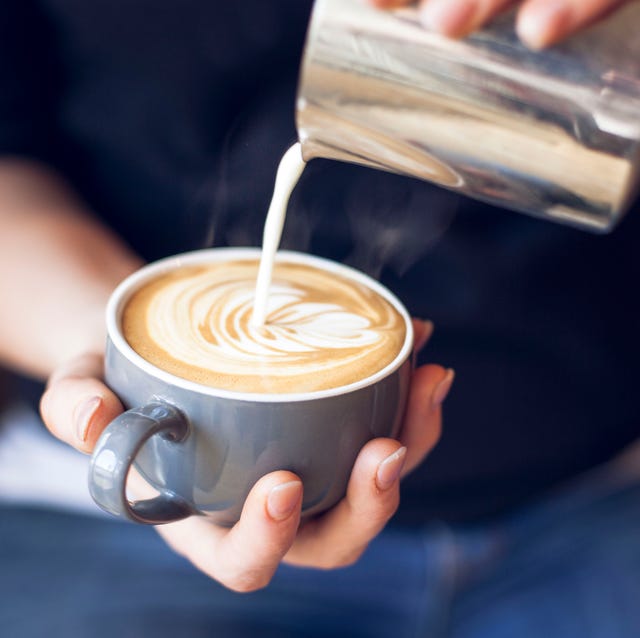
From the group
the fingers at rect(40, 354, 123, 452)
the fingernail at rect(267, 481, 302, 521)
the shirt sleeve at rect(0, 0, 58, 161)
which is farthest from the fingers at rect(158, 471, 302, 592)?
the shirt sleeve at rect(0, 0, 58, 161)

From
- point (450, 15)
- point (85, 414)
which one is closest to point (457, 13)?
point (450, 15)

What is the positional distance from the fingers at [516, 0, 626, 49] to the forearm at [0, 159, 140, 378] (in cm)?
60

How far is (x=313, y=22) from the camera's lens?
0.51m

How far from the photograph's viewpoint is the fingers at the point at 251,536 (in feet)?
2.02

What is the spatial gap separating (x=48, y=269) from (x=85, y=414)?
1.51 ft

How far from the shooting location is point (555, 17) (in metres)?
0.49

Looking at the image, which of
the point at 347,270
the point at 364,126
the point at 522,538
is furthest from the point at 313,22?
the point at 522,538

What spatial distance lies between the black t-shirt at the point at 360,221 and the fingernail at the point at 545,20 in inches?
20.9

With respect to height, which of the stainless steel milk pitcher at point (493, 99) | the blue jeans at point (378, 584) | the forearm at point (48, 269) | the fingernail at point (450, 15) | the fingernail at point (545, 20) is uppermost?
the fingernail at point (545, 20)

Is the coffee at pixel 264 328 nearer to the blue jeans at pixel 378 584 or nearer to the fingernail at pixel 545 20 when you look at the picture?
the fingernail at pixel 545 20

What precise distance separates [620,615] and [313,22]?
78cm

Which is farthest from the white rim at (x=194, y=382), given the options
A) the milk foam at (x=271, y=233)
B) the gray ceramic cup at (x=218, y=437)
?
the milk foam at (x=271, y=233)

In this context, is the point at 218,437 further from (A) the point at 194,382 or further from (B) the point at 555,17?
(B) the point at 555,17

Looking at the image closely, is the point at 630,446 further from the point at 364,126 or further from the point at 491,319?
the point at 364,126
